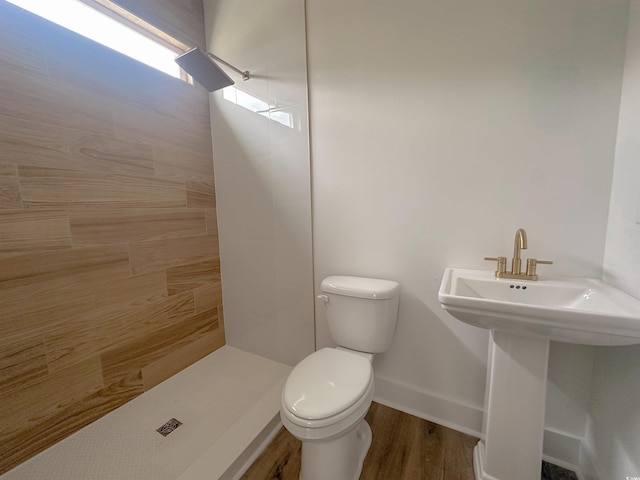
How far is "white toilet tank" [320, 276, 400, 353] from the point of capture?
120 centimetres

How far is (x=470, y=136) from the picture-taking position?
112 centimetres

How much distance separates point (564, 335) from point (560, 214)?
526 millimetres

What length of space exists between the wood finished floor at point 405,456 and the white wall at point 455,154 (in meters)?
0.11

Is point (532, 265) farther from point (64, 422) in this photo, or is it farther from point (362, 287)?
point (64, 422)

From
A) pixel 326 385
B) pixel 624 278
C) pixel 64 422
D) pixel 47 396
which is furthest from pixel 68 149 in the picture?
pixel 624 278

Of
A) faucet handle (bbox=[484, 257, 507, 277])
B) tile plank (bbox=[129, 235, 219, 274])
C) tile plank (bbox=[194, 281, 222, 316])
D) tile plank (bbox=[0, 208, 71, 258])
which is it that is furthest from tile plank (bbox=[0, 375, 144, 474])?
faucet handle (bbox=[484, 257, 507, 277])

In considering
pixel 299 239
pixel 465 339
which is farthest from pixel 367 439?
pixel 299 239

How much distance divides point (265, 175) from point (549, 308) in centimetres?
145

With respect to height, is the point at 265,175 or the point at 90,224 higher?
the point at 265,175

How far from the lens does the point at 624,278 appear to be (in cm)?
86

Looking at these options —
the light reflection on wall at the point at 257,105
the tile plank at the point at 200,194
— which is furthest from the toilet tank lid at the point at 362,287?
the tile plank at the point at 200,194

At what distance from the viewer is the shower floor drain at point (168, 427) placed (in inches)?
47.6

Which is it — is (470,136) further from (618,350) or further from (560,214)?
(618,350)

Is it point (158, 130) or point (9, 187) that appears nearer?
point (9, 187)
